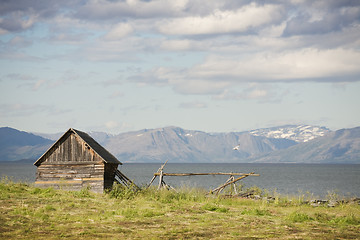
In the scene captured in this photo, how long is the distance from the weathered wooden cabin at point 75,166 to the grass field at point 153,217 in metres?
1.77

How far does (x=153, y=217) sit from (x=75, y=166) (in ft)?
49.2

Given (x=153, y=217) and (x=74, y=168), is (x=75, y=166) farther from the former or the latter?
(x=153, y=217)

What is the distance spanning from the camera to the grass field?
22.0m

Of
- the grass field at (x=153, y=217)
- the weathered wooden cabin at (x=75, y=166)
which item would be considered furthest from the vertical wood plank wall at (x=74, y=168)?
the grass field at (x=153, y=217)

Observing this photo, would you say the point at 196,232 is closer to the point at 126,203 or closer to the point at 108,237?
the point at 108,237

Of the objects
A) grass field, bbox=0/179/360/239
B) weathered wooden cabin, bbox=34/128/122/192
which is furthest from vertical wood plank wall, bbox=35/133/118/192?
grass field, bbox=0/179/360/239

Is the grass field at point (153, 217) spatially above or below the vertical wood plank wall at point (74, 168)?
below

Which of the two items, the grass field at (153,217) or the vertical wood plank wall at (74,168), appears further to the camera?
the vertical wood plank wall at (74,168)

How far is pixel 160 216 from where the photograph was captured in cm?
2791

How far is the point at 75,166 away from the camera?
40.6 metres

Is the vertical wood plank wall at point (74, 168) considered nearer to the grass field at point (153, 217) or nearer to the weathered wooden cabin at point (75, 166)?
the weathered wooden cabin at point (75, 166)

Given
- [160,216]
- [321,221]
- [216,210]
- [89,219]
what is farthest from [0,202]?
[321,221]

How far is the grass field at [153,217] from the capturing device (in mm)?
22031

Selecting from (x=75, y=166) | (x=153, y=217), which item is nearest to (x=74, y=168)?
(x=75, y=166)
